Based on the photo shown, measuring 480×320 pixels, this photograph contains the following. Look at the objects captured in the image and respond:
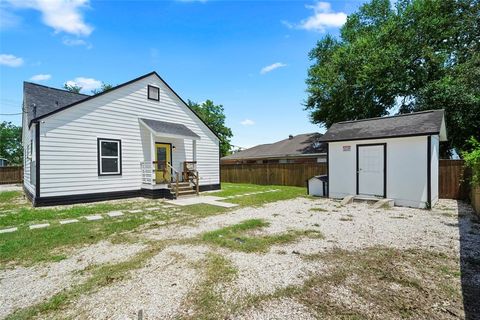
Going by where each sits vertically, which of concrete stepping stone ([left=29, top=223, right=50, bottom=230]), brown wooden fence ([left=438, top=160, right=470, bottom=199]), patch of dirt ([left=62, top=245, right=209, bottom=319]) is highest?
brown wooden fence ([left=438, top=160, right=470, bottom=199])

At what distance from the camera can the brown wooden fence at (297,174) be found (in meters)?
10.0

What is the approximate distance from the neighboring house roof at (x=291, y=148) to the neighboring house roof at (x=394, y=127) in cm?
829

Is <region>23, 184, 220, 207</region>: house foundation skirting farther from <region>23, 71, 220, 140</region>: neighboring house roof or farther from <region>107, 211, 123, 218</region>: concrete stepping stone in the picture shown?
<region>23, 71, 220, 140</region>: neighboring house roof

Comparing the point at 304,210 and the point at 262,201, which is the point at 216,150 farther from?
the point at 304,210

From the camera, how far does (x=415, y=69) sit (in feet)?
53.6

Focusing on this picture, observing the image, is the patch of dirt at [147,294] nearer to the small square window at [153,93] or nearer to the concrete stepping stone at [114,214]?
the concrete stepping stone at [114,214]

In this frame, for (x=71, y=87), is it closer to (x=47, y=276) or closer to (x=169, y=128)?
(x=169, y=128)

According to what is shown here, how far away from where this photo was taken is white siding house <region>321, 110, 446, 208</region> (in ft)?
27.2

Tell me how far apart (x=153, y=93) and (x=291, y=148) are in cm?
1392

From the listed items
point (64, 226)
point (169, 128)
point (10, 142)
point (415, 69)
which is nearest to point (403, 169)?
point (169, 128)

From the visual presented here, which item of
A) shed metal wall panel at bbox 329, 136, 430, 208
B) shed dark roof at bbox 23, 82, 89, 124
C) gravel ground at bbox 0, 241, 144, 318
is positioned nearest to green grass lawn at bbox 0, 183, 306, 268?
gravel ground at bbox 0, 241, 144, 318

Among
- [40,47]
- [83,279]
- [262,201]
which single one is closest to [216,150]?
[262,201]

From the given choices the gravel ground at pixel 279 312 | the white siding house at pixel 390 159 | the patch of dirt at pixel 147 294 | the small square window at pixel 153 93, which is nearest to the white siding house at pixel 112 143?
the small square window at pixel 153 93

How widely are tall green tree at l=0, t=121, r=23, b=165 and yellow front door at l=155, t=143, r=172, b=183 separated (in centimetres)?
3993
